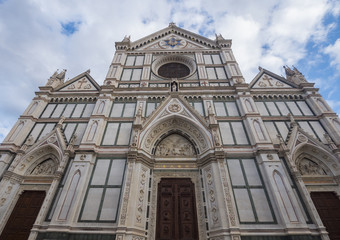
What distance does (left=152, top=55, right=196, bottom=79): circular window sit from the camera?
17.6 metres

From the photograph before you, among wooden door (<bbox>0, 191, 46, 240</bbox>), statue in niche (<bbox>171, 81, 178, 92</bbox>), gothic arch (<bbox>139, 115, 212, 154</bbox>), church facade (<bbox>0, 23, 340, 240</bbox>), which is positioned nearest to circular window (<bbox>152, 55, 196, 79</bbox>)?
church facade (<bbox>0, 23, 340, 240</bbox>)

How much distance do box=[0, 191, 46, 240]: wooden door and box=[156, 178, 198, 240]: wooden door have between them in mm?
6693

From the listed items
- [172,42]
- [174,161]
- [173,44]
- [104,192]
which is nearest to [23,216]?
[104,192]

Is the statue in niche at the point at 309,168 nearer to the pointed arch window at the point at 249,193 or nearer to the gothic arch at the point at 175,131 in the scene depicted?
the pointed arch window at the point at 249,193

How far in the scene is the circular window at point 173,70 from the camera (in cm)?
1759

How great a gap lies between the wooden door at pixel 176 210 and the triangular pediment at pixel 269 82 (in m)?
10.3

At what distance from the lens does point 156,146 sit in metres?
12.5

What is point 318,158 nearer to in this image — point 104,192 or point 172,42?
point 104,192

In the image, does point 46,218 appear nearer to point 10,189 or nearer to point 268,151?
point 10,189

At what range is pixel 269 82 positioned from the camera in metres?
15.7

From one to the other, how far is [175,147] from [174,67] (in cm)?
939

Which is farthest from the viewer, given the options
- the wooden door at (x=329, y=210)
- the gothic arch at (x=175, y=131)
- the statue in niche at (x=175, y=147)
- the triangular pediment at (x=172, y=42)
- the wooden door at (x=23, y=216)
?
the triangular pediment at (x=172, y=42)

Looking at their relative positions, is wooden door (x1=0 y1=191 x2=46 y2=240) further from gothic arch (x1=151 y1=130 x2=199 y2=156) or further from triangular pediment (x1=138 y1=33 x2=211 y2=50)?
triangular pediment (x1=138 y1=33 x2=211 y2=50)

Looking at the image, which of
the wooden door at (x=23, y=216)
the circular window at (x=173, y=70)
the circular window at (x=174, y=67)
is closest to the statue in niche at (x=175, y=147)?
the circular window at (x=174, y=67)
